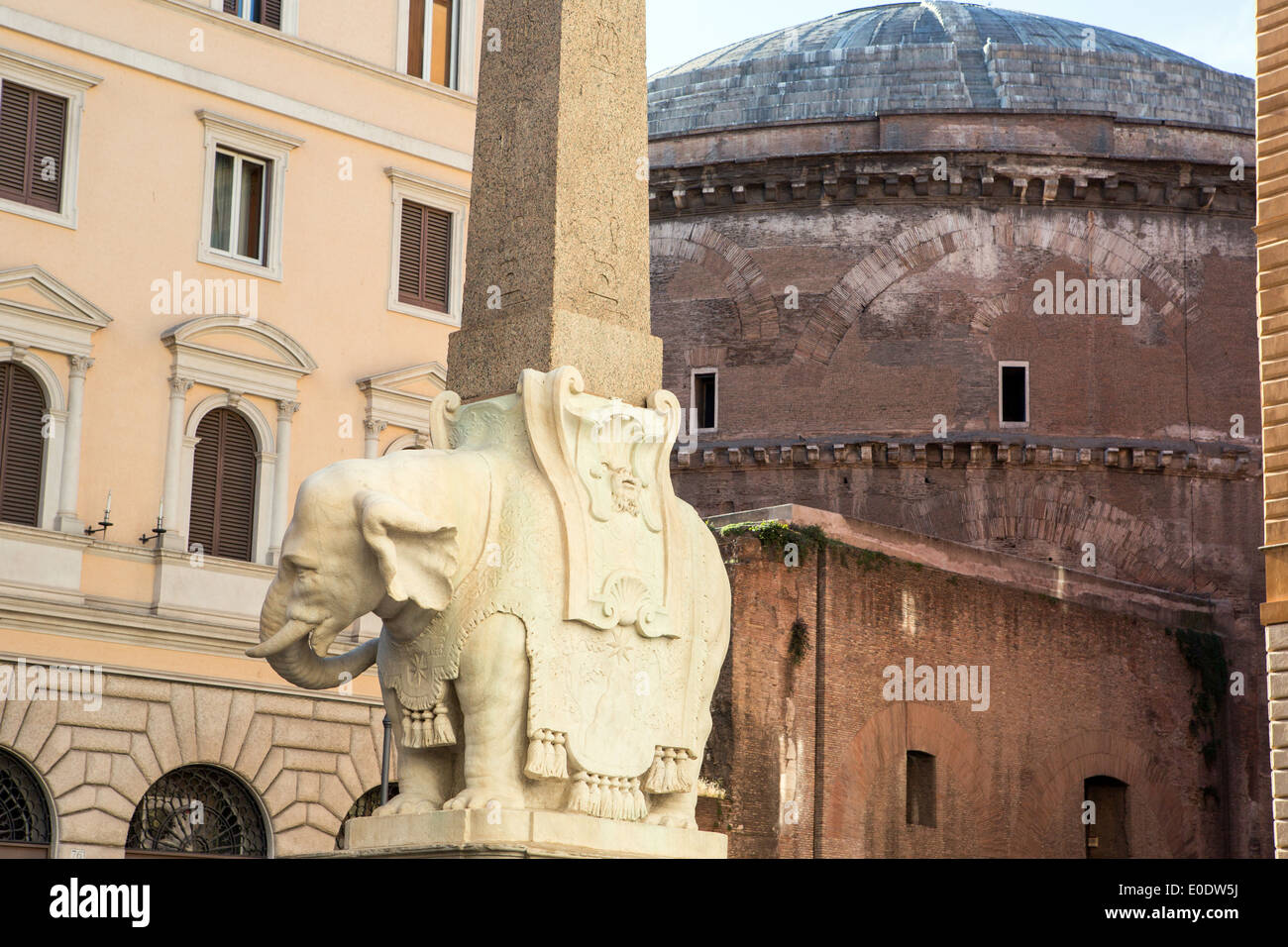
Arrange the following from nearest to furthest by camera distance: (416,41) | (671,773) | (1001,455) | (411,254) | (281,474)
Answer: (671,773), (281,474), (411,254), (416,41), (1001,455)

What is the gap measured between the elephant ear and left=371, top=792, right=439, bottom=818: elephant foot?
0.56 metres

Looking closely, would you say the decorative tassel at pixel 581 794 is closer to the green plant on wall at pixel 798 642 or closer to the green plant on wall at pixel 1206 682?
the green plant on wall at pixel 798 642

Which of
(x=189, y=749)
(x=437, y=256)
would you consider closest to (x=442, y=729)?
(x=189, y=749)

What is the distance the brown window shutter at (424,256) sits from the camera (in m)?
15.6

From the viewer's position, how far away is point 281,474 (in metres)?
14.5

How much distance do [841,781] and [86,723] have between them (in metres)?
6.57

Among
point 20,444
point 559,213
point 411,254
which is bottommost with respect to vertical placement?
point 559,213

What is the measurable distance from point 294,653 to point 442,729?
480mm

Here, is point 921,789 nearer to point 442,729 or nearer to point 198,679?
point 198,679

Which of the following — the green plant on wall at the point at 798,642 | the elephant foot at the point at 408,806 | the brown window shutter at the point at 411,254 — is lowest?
the elephant foot at the point at 408,806

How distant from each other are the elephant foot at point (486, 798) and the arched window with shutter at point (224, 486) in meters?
9.05

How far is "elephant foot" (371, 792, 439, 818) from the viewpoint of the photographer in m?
5.38

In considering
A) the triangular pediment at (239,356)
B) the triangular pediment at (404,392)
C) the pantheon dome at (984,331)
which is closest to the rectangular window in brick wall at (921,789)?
the pantheon dome at (984,331)
